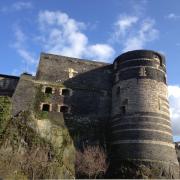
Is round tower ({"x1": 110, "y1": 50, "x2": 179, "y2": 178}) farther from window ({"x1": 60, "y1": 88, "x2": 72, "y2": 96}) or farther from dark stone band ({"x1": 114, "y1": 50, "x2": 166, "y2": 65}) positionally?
window ({"x1": 60, "y1": 88, "x2": 72, "y2": 96})

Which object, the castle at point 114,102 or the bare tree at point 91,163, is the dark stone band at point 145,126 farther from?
the bare tree at point 91,163

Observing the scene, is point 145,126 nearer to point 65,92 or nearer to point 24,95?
point 65,92

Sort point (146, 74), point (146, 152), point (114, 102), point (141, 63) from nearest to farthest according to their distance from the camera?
point (146, 152) < point (146, 74) < point (141, 63) < point (114, 102)

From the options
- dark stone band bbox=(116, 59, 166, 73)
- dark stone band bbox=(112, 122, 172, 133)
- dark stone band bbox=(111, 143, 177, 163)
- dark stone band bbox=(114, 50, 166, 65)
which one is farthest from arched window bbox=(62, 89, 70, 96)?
dark stone band bbox=(111, 143, 177, 163)

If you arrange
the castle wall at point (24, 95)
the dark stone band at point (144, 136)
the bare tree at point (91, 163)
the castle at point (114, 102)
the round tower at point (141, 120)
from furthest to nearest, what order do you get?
the castle wall at point (24, 95) → the dark stone band at point (144, 136) → the castle at point (114, 102) → the round tower at point (141, 120) → the bare tree at point (91, 163)

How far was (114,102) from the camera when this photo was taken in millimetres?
33531

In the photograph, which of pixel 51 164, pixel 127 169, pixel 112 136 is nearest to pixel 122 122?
pixel 112 136

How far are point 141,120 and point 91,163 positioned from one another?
→ 7033 millimetres

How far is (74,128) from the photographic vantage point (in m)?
31.2

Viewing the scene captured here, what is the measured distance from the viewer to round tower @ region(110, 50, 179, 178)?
28.1m

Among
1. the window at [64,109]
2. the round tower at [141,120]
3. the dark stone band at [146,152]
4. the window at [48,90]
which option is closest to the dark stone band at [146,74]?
the round tower at [141,120]

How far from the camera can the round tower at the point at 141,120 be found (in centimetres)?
2812

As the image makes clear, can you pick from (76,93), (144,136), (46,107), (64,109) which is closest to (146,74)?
(144,136)

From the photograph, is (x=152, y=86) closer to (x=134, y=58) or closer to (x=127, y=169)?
(x=134, y=58)
